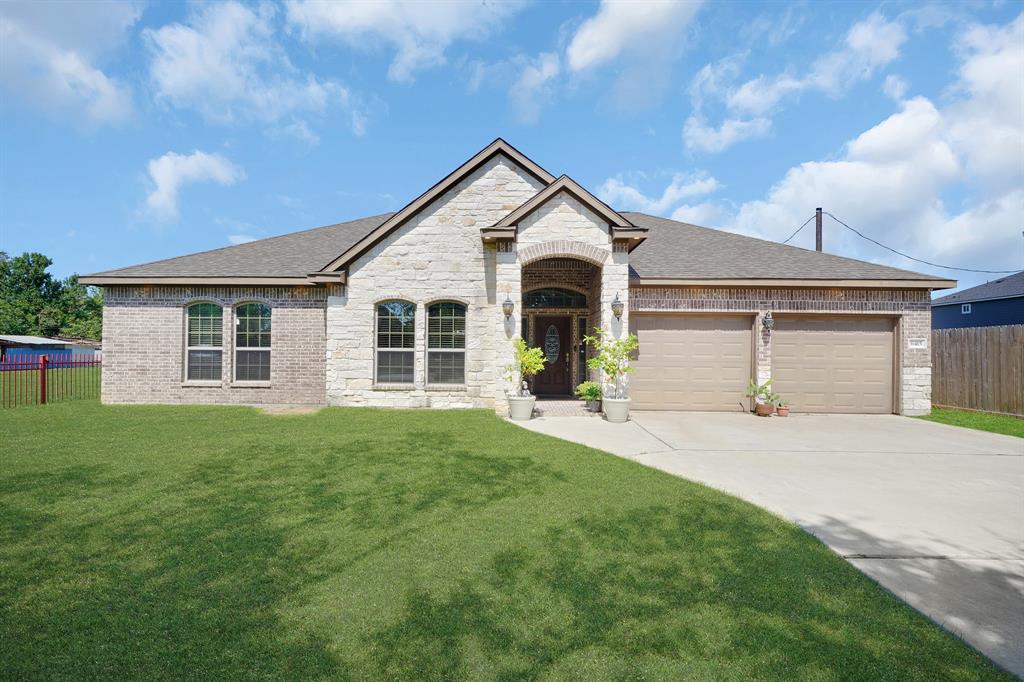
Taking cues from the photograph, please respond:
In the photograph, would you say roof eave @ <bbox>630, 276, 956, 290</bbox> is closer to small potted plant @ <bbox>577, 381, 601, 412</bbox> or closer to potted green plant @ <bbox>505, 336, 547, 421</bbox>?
small potted plant @ <bbox>577, 381, 601, 412</bbox>

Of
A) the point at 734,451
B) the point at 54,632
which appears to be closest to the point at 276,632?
the point at 54,632

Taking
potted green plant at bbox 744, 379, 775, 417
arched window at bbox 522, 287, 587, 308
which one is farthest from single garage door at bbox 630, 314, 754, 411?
arched window at bbox 522, 287, 587, 308

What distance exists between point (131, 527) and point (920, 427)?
43.6ft

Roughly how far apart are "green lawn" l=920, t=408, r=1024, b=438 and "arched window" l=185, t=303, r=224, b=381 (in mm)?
17850

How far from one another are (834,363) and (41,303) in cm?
7325

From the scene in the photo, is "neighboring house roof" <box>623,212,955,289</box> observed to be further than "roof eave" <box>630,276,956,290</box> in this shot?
Yes

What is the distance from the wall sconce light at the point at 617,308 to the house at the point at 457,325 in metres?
0.96

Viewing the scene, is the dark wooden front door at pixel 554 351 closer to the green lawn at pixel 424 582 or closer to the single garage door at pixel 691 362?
the single garage door at pixel 691 362

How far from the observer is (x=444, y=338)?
11609 mm

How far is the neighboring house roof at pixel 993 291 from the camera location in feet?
71.4

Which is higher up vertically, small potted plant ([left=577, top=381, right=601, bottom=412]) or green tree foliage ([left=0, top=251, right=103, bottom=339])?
green tree foliage ([left=0, top=251, right=103, bottom=339])

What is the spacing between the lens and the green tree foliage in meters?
48.8

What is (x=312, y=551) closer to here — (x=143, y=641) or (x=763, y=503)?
(x=143, y=641)

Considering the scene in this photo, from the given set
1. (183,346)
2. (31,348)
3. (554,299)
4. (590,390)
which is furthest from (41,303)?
(590,390)
